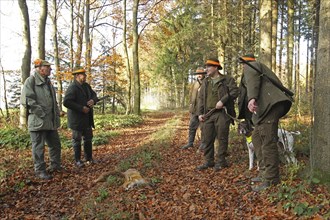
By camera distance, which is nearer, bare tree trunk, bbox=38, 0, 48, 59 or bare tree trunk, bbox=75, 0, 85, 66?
bare tree trunk, bbox=38, 0, 48, 59

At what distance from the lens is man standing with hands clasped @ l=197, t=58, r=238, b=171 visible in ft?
20.7

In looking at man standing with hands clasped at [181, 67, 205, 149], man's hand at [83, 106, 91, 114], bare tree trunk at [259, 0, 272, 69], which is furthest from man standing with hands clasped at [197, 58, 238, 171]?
man's hand at [83, 106, 91, 114]

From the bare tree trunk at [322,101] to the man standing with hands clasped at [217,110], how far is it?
192 centimetres

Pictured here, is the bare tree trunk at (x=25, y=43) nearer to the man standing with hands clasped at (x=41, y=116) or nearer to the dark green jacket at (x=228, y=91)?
the man standing with hands clasped at (x=41, y=116)

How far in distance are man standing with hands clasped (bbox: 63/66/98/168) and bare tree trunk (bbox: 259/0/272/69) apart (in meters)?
4.67

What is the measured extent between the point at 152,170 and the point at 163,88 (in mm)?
33905

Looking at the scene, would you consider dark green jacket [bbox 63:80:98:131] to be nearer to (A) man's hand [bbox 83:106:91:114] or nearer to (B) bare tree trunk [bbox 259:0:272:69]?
(A) man's hand [bbox 83:106:91:114]

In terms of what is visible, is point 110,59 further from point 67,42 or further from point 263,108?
point 263,108

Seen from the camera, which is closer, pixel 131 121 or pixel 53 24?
pixel 131 121

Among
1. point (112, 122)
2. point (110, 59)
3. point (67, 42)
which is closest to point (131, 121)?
point (112, 122)

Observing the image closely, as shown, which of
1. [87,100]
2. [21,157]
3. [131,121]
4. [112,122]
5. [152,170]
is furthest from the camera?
[131,121]

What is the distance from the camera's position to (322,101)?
453 centimetres

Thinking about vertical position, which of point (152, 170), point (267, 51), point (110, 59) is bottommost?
point (152, 170)

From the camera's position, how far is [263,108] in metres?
4.64
